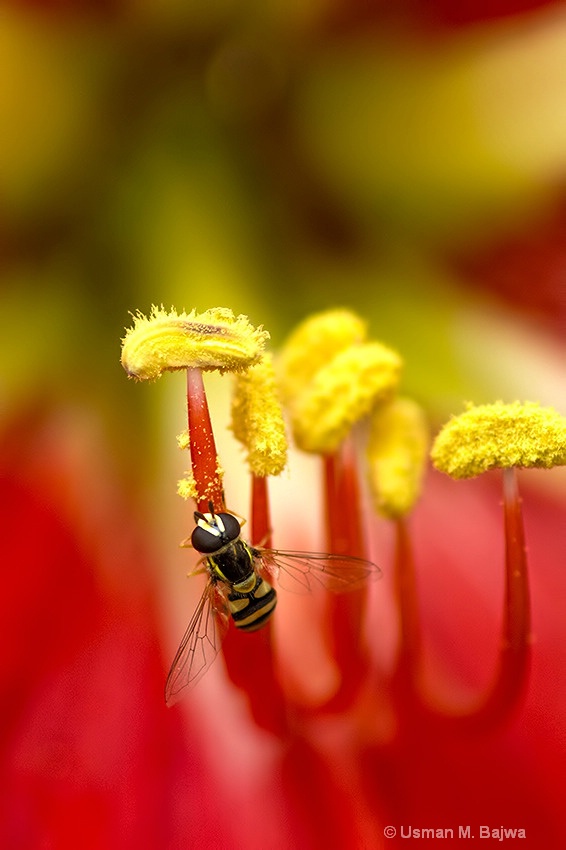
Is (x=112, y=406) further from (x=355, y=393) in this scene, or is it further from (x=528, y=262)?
(x=528, y=262)

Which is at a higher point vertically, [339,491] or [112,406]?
[112,406]

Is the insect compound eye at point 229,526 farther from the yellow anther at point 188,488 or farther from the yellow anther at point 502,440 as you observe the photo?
the yellow anther at point 502,440

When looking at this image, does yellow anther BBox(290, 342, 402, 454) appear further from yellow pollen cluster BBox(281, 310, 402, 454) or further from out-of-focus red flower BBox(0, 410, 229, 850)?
out-of-focus red flower BBox(0, 410, 229, 850)

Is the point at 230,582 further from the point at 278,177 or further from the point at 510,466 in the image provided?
the point at 278,177

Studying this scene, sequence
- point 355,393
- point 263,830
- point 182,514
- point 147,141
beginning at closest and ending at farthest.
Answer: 1. point 263,830
2. point 355,393
3. point 182,514
4. point 147,141

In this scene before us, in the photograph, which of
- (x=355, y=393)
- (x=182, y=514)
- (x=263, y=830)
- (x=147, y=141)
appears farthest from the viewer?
(x=147, y=141)

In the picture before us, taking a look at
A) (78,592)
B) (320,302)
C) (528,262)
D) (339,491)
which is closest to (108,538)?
(78,592)

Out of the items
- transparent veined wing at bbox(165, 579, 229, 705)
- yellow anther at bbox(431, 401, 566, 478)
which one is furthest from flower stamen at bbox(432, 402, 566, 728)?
transparent veined wing at bbox(165, 579, 229, 705)
